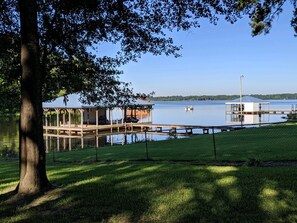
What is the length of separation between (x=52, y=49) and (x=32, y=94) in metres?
2.34

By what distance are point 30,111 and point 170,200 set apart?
9.62 ft

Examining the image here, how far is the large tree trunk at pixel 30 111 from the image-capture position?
6.27 m

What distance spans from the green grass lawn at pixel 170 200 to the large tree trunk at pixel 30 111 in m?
0.43

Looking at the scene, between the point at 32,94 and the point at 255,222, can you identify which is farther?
the point at 32,94

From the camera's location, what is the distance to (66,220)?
Result: 15.7ft

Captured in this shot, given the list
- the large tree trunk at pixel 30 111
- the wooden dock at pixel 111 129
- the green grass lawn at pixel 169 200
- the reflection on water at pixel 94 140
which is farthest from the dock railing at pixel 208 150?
the large tree trunk at pixel 30 111

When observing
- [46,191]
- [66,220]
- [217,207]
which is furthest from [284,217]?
[46,191]

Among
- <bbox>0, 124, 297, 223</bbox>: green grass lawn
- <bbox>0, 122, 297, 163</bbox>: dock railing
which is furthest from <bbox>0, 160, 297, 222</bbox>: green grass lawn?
<bbox>0, 122, 297, 163</bbox>: dock railing

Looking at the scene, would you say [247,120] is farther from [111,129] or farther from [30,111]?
[30,111]

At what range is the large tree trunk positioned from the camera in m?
6.27

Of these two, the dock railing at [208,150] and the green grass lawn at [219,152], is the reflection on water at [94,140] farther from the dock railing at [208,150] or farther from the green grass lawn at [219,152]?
the green grass lawn at [219,152]

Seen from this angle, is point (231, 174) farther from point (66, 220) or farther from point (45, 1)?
point (45, 1)

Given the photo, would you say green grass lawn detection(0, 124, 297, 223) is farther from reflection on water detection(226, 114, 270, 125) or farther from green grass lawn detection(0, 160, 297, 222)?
reflection on water detection(226, 114, 270, 125)

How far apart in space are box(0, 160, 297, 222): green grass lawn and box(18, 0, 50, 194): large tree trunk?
1.40 ft
